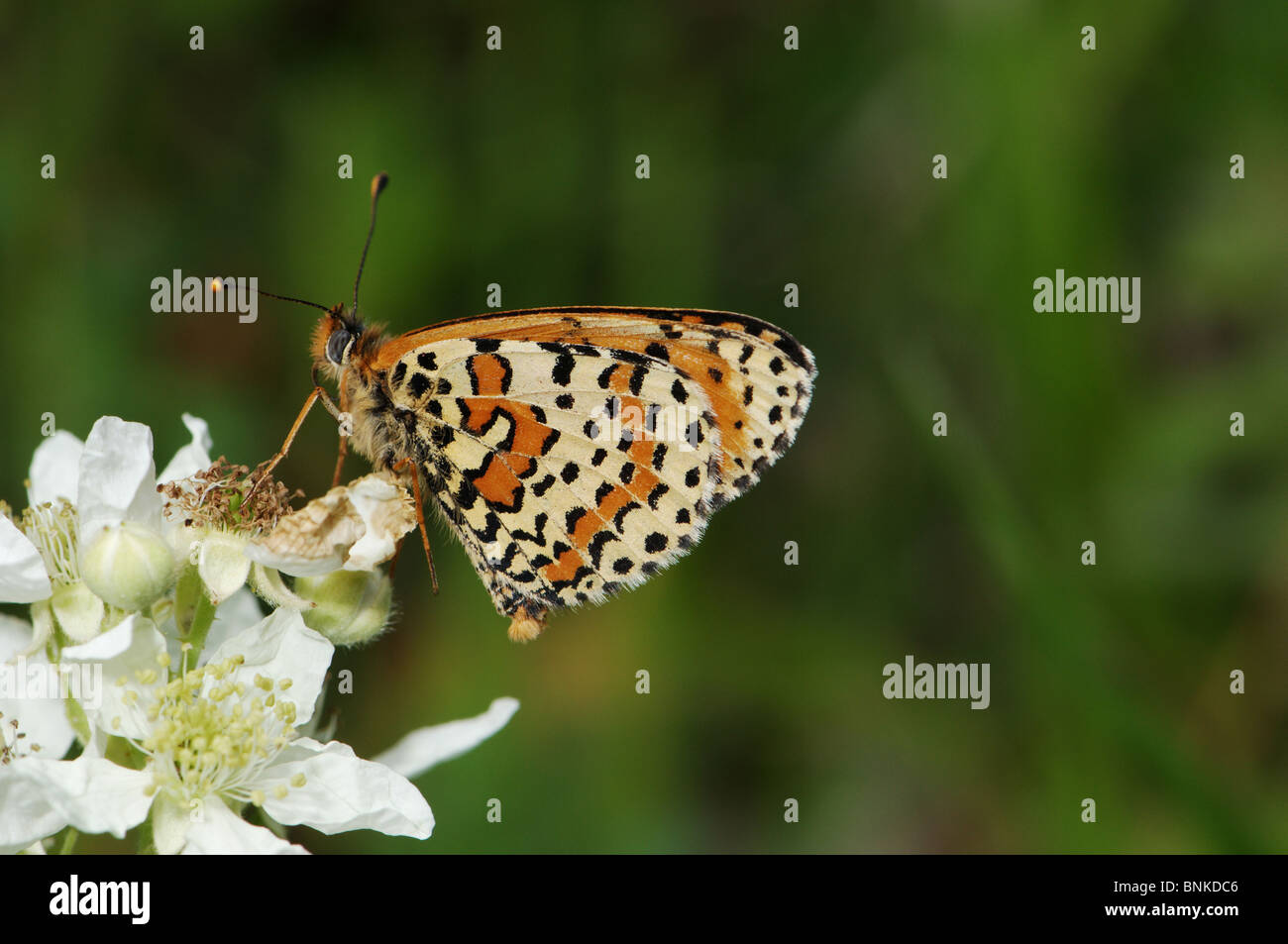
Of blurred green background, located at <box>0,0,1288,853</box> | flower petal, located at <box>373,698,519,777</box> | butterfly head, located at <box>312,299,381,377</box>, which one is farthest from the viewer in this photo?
blurred green background, located at <box>0,0,1288,853</box>

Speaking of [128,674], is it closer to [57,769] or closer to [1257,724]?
[57,769]

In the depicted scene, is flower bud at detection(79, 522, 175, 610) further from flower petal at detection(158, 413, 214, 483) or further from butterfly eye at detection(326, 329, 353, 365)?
butterfly eye at detection(326, 329, 353, 365)

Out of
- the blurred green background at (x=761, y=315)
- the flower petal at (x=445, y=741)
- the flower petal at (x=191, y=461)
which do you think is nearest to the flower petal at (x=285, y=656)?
the flower petal at (x=445, y=741)

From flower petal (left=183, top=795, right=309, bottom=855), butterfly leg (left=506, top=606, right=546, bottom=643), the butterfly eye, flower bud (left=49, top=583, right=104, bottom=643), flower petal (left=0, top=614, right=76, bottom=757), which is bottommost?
flower petal (left=183, top=795, right=309, bottom=855)

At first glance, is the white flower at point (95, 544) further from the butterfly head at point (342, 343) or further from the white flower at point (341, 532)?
the butterfly head at point (342, 343)

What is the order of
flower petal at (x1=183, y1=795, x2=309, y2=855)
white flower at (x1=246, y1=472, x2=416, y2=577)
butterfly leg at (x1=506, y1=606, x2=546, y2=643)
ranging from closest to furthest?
flower petal at (x1=183, y1=795, x2=309, y2=855), white flower at (x1=246, y1=472, x2=416, y2=577), butterfly leg at (x1=506, y1=606, x2=546, y2=643)

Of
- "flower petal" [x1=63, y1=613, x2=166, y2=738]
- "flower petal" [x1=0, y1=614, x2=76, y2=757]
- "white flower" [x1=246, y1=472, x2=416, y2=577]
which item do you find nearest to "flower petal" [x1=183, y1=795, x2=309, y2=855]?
"flower petal" [x1=63, y1=613, x2=166, y2=738]
